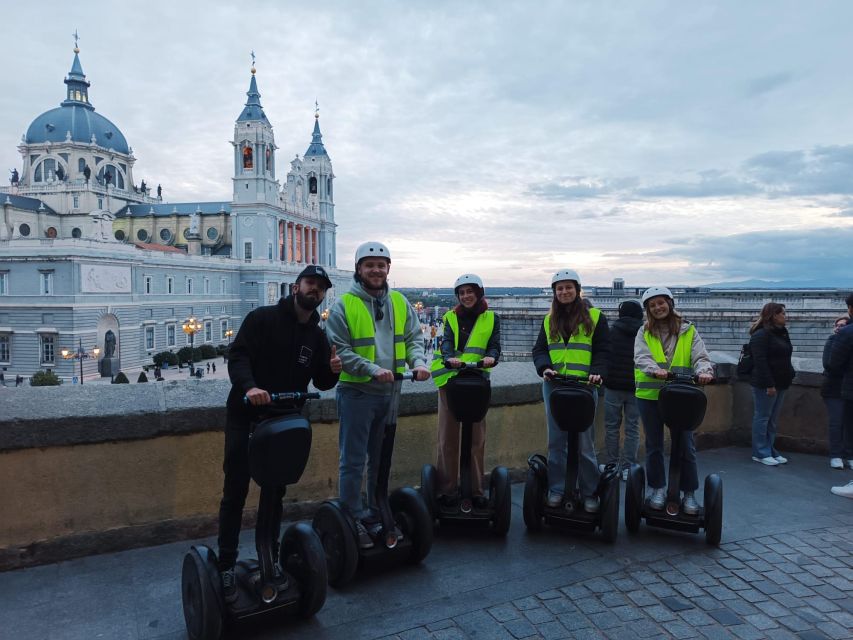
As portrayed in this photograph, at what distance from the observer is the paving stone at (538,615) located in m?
3.05

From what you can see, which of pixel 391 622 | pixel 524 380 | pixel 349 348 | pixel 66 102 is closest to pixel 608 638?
pixel 391 622

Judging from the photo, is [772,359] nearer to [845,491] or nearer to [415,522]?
[845,491]

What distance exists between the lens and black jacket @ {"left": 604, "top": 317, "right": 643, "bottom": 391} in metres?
5.45

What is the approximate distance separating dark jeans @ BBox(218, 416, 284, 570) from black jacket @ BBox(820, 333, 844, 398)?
5.65 m

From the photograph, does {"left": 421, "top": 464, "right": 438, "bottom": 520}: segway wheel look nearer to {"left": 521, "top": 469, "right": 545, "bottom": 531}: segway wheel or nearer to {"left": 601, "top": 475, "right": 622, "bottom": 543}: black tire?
{"left": 521, "top": 469, "right": 545, "bottom": 531}: segway wheel

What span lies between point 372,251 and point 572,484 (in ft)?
7.17

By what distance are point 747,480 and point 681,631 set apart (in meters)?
3.11

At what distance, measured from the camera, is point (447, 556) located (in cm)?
381

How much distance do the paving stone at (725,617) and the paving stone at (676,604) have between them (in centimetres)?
12

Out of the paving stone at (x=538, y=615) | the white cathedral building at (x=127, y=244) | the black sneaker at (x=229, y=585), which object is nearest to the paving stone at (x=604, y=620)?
the paving stone at (x=538, y=615)

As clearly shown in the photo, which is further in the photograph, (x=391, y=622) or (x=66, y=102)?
(x=66, y=102)

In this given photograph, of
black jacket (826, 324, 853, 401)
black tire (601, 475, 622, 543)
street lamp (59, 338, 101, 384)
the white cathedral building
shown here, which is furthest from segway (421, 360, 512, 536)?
the white cathedral building

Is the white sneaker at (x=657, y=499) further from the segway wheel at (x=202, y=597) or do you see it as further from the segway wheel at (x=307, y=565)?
the segway wheel at (x=202, y=597)

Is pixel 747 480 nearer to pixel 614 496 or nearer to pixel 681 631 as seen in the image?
pixel 614 496
